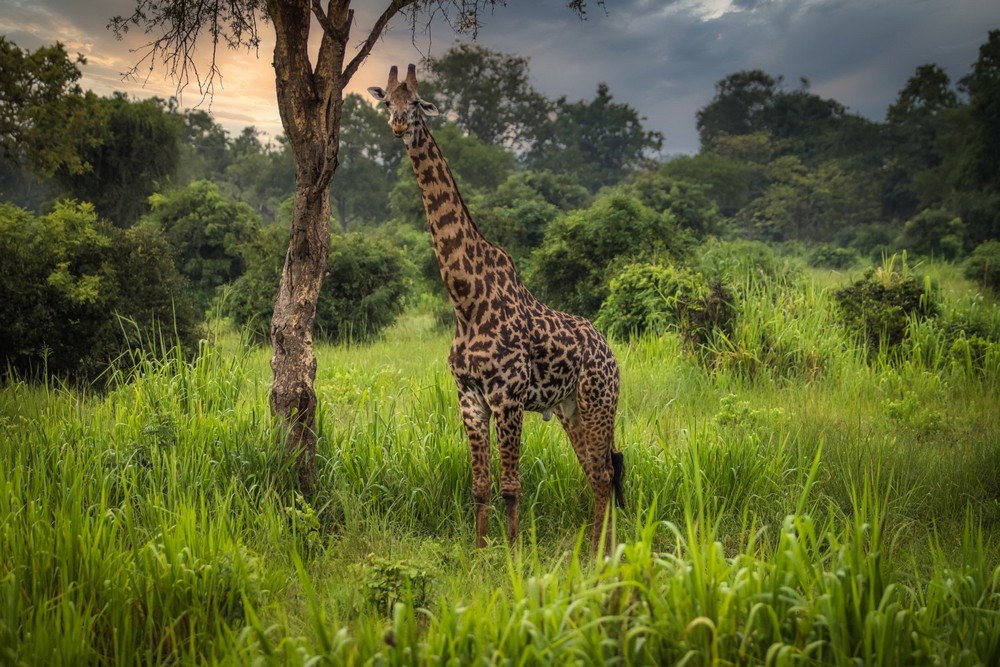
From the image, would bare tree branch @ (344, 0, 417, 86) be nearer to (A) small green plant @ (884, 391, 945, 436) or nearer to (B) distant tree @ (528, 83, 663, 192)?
(A) small green plant @ (884, 391, 945, 436)

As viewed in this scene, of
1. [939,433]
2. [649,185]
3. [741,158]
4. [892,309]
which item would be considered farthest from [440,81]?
[939,433]

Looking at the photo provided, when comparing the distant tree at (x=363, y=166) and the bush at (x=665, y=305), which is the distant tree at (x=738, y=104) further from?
the bush at (x=665, y=305)

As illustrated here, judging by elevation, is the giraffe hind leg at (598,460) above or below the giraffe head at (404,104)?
below

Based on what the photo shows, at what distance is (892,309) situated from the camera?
8891mm

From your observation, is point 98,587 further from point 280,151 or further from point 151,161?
point 280,151

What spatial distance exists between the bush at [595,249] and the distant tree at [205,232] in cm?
619

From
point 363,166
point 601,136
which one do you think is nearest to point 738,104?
point 601,136

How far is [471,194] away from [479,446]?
1765 centimetres

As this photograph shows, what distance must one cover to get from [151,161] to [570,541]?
18.2 meters

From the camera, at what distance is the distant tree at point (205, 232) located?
15047 mm

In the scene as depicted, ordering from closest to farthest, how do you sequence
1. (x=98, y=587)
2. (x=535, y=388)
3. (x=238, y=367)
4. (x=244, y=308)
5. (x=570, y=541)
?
(x=98, y=587) < (x=535, y=388) < (x=570, y=541) < (x=238, y=367) < (x=244, y=308)

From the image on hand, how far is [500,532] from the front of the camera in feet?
14.6

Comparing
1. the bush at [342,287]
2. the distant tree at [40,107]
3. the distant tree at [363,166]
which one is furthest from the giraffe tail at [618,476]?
the distant tree at [363,166]

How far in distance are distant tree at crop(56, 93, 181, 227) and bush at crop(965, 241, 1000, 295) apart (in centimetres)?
1830
